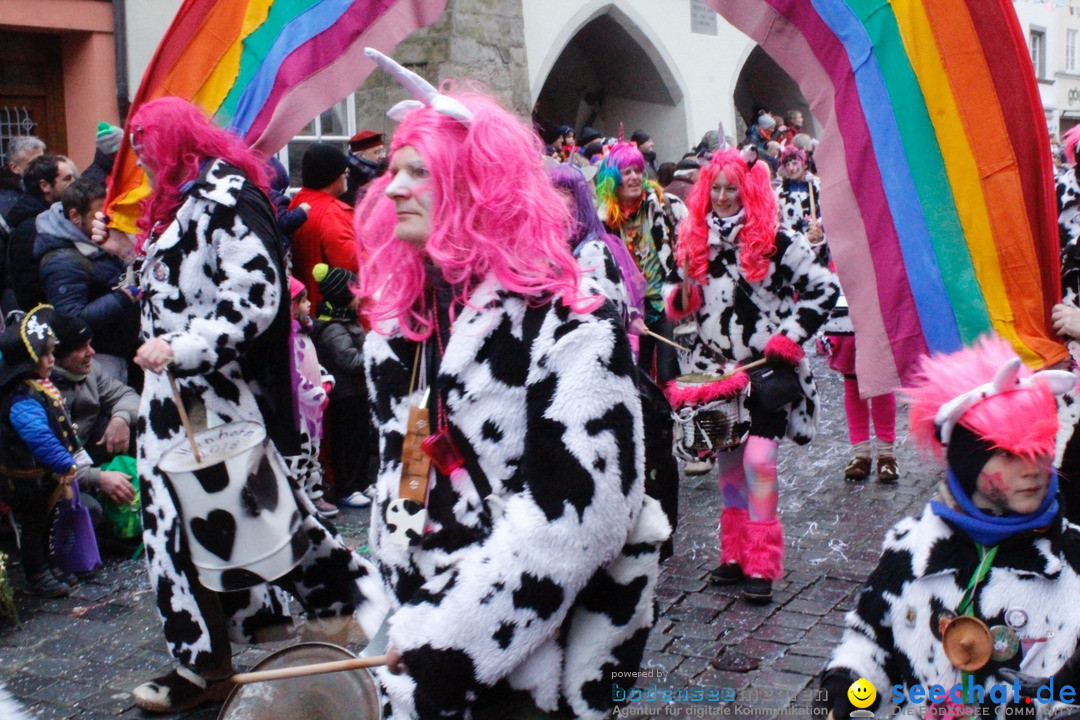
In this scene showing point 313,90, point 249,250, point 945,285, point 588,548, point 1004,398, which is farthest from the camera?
point 313,90

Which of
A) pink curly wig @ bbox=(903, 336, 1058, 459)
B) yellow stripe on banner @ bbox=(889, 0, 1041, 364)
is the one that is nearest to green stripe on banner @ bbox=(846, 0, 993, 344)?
yellow stripe on banner @ bbox=(889, 0, 1041, 364)

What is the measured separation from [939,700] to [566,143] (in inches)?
487

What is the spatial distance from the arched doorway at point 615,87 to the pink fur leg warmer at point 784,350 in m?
13.4

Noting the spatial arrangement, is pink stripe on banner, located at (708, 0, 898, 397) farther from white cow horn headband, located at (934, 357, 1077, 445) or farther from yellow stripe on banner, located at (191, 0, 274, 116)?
yellow stripe on banner, located at (191, 0, 274, 116)

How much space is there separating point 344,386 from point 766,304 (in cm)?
277

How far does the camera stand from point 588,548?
209cm

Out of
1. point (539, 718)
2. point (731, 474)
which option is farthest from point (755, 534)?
point (539, 718)

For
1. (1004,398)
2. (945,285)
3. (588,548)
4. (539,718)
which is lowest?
(539,718)

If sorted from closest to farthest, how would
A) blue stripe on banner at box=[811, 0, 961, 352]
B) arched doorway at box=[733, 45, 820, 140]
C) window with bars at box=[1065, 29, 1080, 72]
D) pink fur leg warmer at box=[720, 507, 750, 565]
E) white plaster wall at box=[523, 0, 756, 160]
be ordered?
blue stripe on banner at box=[811, 0, 961, 352] < pink fur leg warmer at box=[720, 507, 750, 565] < white plaster wall at box=[523, 0, 756, 160] < arched doorway at box=[733, 45, 820, 140] < window with bars at box=[1065, 29, 1080, 72]

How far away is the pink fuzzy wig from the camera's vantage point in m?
6.93

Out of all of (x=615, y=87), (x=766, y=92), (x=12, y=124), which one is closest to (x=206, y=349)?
(x=12, y=124)

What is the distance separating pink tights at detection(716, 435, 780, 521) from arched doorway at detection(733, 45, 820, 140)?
19094 mm

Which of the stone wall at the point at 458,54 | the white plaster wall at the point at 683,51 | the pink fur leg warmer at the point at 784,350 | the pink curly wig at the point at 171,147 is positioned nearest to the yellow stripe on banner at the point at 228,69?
the pink curly wig at the point at 171,147

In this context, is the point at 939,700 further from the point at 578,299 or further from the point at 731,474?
the point at 731,474
